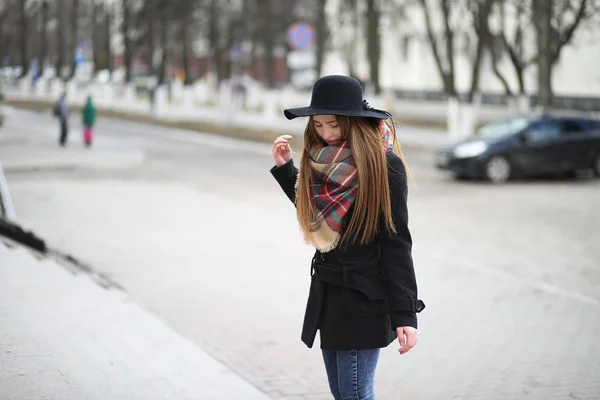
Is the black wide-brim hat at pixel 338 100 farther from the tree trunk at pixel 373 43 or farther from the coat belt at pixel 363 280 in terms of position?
the tree trunk at pixel 373 43

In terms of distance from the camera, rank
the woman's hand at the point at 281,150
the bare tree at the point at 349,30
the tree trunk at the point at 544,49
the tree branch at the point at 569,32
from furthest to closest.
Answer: the bare tree at the point at 349,30
the tree branch at the point at 569,32
the tree trunk at the point at 544,49
the woman's hand at the point at 281,150

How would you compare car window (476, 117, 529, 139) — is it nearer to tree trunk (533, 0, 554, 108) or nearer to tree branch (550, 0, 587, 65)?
tree trunk (533, 0, 554, 108)

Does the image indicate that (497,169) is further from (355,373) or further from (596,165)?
A: (355,373)

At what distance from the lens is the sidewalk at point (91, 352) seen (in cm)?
603

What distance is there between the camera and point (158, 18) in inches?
2375

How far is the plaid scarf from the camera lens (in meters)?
4.19

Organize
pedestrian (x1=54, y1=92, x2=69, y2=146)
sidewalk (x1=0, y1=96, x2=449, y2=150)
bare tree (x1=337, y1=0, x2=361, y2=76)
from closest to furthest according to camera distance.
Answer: pedestrian (x1=54, y1=92, x2=69, y2=146) < sidewalk (x1=0, y1=96, x2=449, y2=150) < bare tree (x1=337, y1=0, x2=361, y2=76)

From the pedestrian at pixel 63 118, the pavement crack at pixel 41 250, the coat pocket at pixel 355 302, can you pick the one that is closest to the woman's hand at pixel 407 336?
the coat pocket at pixel 355 302

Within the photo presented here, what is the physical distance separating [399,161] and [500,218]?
39.0 ft

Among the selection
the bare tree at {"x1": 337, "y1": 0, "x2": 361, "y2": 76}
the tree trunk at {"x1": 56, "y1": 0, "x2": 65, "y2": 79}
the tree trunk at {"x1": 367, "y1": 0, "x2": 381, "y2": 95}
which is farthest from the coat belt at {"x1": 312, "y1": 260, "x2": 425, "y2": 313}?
the tree trunk at {"x1": 56, "y1": 0, "x2": 65, "y2": 79}

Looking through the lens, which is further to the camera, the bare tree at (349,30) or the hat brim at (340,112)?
the bare tree at (349,30)

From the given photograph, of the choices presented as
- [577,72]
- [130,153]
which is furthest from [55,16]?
[130,153]

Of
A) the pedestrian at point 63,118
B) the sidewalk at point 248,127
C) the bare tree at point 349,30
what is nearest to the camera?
the pedestrian at point 63,118

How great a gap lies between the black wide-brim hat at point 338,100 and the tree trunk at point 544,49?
88.6 ft
